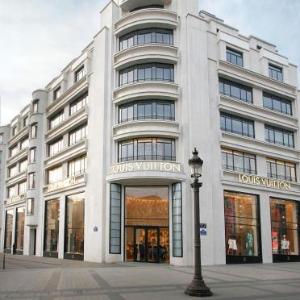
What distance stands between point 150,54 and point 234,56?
8.89 metres

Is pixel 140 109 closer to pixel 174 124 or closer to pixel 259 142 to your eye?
pixel 174 124

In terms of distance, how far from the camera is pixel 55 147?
46.4m

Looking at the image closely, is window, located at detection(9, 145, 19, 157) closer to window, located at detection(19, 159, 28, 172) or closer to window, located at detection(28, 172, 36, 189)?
window, located at detection(19, 159, 28, 172)

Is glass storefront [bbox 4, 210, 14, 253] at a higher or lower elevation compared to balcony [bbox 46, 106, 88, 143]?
lower

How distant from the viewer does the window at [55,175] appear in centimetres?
4408

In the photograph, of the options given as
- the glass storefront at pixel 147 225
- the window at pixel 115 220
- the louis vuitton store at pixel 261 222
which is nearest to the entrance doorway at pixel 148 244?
the glass storefront at pixel 147 225

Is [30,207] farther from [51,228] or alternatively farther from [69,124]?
[69,124]

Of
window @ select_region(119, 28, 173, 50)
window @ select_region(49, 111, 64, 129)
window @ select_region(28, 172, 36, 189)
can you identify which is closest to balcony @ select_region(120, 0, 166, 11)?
window @ select_region(119, 28, 173, 50)

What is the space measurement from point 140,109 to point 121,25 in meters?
7.75

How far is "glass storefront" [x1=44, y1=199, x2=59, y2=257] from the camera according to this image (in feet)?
139

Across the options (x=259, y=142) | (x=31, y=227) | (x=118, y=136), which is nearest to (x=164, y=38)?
(x=118, y=136)

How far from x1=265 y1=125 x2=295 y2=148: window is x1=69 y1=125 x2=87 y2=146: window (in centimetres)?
1672

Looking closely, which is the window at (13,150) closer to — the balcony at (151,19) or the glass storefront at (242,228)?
the balcony at (151,19)

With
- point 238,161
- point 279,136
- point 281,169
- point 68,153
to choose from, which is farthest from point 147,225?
point 279,136
